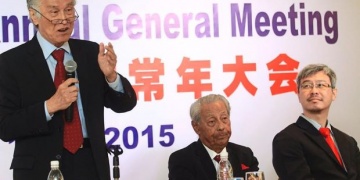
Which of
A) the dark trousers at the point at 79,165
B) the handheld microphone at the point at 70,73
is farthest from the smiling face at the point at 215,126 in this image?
the handheld microphone at the point at 70,73

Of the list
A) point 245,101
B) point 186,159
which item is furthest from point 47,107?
point 245,101

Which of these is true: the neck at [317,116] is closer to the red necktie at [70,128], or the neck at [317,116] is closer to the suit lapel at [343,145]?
the suit lapel at [343,145]

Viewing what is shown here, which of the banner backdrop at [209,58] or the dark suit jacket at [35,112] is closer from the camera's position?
the dark suit jacket at [35,112]

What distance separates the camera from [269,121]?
366 centimetres

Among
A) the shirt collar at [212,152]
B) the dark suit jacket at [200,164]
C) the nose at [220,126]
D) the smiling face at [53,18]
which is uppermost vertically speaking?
the smiling face at [53,18]

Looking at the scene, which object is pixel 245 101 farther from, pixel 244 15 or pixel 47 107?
pixel 47 107

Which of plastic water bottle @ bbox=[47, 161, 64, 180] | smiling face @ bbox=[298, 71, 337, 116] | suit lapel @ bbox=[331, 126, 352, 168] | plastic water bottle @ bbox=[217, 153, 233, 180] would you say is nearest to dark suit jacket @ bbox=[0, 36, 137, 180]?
plastic water bottle @ bbox=[47, 161, 64, 180]

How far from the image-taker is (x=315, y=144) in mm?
2920

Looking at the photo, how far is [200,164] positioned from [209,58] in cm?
91

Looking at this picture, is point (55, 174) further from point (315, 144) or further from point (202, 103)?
point (315, 144)

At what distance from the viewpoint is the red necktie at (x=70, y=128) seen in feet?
7.18

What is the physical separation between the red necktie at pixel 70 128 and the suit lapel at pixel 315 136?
127 centimetres

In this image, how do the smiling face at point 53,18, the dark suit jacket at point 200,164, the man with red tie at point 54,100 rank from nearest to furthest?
the man with red tie at point 54,100 < the smiling face at point 53,18 < the dark suit jacket at point 200,164

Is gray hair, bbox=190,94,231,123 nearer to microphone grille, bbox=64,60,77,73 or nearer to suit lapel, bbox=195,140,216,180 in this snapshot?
suit lapel, bbox=195,140,216,180
